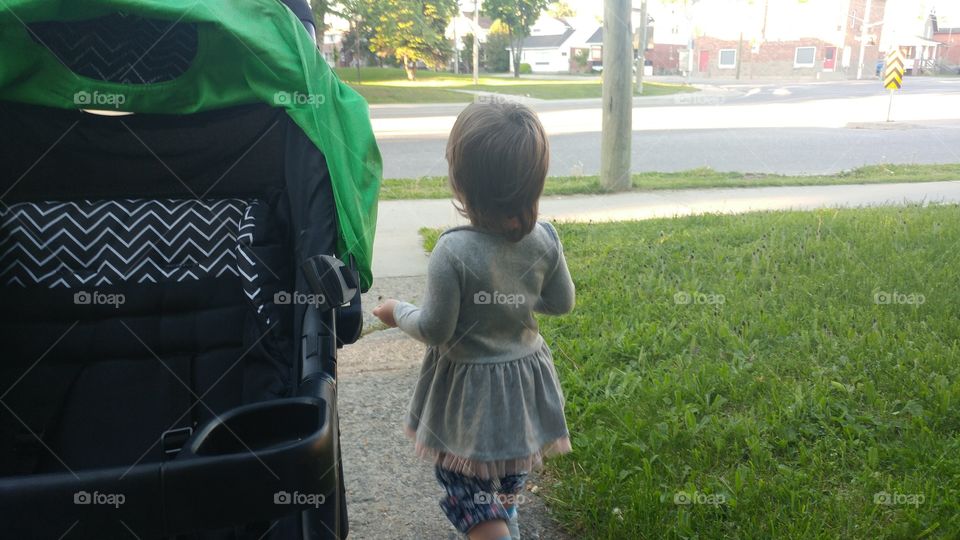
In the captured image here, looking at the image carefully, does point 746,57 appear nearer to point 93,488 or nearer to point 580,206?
point 580,206

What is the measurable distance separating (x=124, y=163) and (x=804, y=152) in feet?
38.8

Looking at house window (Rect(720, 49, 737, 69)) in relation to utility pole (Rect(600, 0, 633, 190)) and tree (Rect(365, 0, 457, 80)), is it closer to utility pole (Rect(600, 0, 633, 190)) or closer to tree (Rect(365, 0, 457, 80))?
tree (Rect(365, 0, 457, 80))

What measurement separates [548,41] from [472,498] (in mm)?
75904

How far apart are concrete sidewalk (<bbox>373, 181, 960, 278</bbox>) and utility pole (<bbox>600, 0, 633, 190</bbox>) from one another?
1.04 feet

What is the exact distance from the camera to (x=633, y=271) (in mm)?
5199

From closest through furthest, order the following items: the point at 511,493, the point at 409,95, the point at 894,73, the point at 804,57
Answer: the point at 511,493
the point at 894,73
the point at 409,95
the point at 804,57

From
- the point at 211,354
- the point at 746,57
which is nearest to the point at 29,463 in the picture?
the point at 211,354

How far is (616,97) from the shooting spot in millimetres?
8562

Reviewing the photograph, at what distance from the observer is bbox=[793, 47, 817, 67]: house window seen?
50.5m
